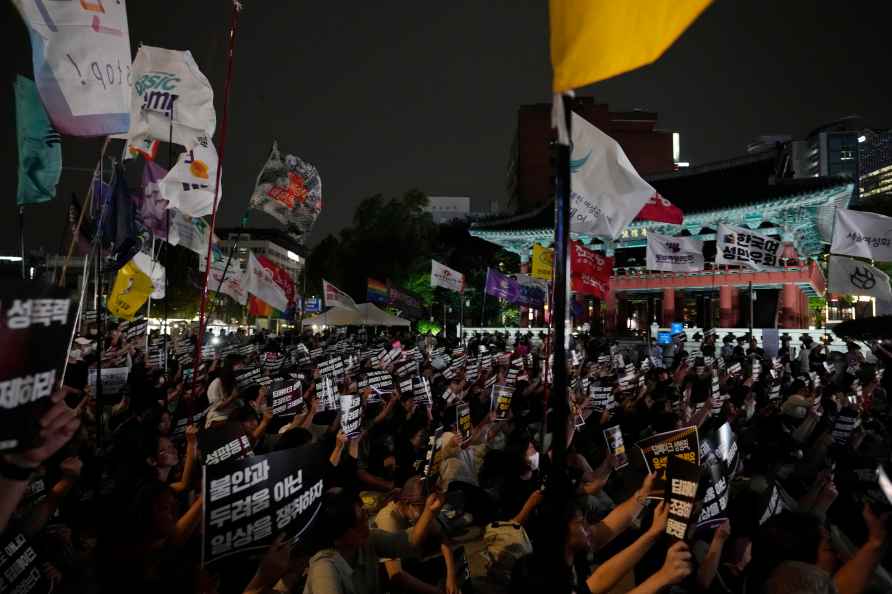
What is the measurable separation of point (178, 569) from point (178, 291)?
54.3m

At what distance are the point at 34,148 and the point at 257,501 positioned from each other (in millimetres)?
6952

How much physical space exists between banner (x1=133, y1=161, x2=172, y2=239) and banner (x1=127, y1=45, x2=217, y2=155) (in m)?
2.11

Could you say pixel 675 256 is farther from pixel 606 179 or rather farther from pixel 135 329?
pixel 135 329

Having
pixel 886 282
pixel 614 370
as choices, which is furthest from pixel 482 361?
pixel 886 282

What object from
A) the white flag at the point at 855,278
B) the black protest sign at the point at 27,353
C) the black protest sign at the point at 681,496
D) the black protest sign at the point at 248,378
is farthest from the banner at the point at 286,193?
the white flag at the point at 855,278

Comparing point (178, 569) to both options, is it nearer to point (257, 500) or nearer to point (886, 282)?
point (257, 500)

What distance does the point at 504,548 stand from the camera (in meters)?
4.13

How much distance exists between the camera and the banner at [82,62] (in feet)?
18.3

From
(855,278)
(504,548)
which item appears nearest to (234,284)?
(504,548)

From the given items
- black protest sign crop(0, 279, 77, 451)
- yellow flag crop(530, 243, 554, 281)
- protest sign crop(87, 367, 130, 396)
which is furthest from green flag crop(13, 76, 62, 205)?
yellow flag crop(530, 243, 554, 281)

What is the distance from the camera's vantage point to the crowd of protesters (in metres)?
2.78

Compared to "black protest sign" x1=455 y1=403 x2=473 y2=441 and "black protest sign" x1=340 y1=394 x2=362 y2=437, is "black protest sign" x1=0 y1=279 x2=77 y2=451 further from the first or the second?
"black protest sign" x1=455 y1=403 x2=473 y2=441

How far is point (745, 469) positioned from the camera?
25.1 ft

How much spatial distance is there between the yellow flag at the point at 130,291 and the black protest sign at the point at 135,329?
0.22 m
